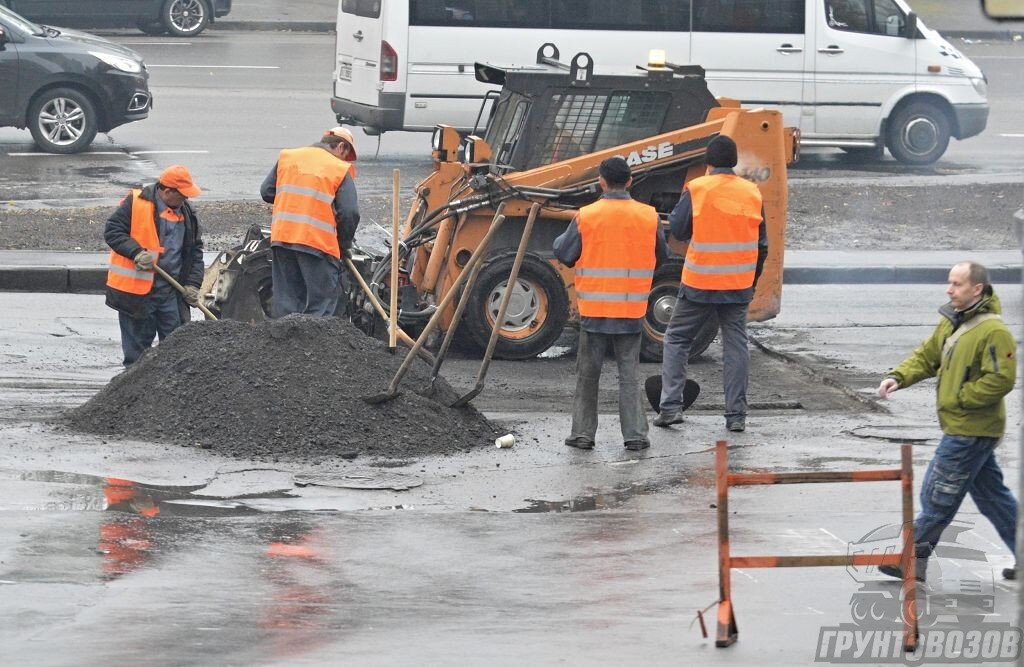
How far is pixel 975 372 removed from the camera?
6832 mm

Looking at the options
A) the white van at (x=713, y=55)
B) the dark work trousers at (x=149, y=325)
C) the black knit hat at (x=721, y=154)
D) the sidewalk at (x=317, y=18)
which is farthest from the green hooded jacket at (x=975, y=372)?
the sidewalk at (x=317, y=18)

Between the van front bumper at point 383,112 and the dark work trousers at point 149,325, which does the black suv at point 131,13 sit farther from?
the dark work trousers at point 149,325

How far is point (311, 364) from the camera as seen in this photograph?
962 cm

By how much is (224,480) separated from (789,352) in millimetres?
5302

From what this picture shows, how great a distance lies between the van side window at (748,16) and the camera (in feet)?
65.9

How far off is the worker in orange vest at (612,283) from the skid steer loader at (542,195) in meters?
1.71

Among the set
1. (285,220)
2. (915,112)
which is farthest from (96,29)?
(285,220)

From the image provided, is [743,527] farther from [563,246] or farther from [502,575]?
[563,246]

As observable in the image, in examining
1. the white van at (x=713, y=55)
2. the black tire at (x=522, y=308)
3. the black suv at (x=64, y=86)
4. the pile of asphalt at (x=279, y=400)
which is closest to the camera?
the pile of asphalt at (x=279, y=400)

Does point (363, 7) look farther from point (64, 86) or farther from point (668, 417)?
point (668, 417)

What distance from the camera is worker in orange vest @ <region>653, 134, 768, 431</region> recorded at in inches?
392

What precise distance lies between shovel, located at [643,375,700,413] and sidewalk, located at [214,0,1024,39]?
19.9 metres

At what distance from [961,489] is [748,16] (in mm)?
13916

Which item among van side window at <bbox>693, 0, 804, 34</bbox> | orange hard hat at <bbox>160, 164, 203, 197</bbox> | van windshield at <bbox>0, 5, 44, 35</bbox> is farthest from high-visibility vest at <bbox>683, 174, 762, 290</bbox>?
van windshield at <bbox>0, 5, 44, 35</bbox>
